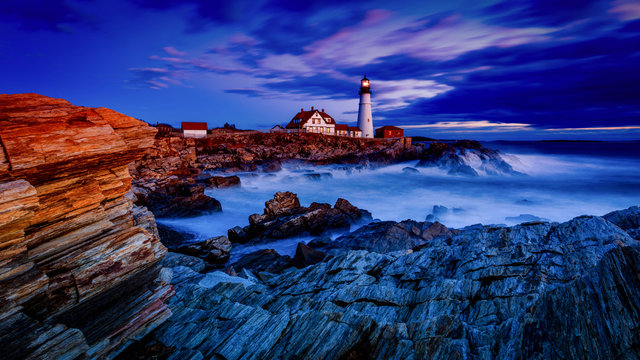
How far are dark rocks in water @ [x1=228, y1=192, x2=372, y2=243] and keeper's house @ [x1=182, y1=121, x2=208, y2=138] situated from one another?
4395 centimetres

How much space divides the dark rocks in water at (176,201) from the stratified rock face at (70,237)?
13086mm

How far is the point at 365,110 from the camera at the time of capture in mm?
61906

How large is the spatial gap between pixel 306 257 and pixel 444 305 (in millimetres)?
5257

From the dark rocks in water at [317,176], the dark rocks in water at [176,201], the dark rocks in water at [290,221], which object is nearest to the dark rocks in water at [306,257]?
the dark rocks in water at [290,221]

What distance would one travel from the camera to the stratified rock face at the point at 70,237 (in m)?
3.57

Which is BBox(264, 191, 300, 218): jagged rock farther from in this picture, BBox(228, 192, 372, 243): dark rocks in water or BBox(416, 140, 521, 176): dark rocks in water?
BBox(416, 140, 521, 176): dark rocks in water

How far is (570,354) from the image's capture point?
11.6 feet

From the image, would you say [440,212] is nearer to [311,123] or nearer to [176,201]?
[176,201]

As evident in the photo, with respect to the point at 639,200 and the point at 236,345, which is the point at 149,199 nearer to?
the point at 236,345

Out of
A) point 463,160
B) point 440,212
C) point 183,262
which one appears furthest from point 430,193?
point 183,262

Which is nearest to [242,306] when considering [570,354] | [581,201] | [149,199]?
[570,354]

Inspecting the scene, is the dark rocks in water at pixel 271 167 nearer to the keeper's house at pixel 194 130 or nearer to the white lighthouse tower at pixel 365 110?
the keeper's house at pixel 194 130

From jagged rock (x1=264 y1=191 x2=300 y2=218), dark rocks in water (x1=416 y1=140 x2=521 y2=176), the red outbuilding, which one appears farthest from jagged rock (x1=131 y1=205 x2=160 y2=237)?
the red outbuilding

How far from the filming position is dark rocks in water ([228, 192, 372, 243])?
1372cm
